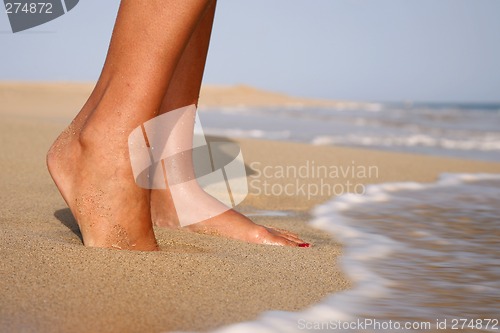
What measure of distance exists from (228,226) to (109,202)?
1.55 ft

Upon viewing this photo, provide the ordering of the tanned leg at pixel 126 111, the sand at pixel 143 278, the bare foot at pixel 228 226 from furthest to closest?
the bare foot at pixel 228 226
the tanned leg at pixel 126 111
the sand at pixel 143 278

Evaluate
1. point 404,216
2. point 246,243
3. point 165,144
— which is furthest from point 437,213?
point 165,144

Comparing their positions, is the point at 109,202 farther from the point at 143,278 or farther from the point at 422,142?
the point at 422,142

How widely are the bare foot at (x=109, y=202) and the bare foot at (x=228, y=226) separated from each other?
0.37 meters

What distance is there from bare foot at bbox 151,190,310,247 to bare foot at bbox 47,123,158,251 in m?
0.37

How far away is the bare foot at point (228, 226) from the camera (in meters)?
1.62

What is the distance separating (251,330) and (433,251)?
771mm

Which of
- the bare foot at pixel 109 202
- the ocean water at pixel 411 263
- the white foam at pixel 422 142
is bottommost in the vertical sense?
the white foam at pixel 422 142

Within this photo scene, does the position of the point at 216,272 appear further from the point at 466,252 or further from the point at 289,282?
the point at 466,252

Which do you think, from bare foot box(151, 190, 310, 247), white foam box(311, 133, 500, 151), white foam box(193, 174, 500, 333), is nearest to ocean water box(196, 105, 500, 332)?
white foam box(193, 174, 500, 333)

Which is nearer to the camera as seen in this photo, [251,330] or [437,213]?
[251,330]

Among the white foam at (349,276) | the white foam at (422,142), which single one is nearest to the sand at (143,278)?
the white foam at (349,276)

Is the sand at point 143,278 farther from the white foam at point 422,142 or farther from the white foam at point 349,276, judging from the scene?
the white foam at point 422,142

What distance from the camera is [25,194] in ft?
6.64
